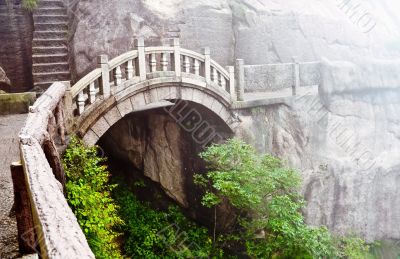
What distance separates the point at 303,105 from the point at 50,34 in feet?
26.8

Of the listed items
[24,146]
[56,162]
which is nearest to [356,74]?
[56,162]

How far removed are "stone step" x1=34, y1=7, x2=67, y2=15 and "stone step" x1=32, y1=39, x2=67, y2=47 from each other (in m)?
1.03

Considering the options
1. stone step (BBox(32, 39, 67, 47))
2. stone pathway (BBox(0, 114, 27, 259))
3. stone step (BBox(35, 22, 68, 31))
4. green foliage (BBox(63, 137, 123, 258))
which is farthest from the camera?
stone step (BBox(35, 22, 68, 31))

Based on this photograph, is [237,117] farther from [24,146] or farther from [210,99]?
[24,146]

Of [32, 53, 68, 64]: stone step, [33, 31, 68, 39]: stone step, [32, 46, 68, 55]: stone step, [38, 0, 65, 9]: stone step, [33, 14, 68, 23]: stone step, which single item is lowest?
[32, 53, 68, 64]: stone step

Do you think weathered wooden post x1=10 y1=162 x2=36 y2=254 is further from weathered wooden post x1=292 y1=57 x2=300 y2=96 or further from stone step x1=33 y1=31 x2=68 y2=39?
weathered wooden post x1=292 y1=57 x2=300 y2=96

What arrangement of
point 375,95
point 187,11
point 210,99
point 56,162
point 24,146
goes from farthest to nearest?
point 375,95
point 187,11
point 210,99
point 56,162
point 24,146

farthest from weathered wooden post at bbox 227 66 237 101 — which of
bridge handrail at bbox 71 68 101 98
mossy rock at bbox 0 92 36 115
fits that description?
mossy rock at bbox 0 92 36 115

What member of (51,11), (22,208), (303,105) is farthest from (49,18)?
(22,208)

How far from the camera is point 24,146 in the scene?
4.19 meters

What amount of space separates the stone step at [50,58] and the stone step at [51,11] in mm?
1600

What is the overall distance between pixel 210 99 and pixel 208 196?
281cm

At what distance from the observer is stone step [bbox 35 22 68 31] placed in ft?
42.7

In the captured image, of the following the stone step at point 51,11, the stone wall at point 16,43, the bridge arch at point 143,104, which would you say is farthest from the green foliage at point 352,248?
the stone step at point 51,11
